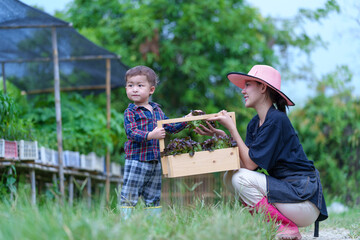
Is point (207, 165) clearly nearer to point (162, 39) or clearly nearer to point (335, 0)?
point (335, 0)

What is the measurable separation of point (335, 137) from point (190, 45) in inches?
162

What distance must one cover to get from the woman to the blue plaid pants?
586mm

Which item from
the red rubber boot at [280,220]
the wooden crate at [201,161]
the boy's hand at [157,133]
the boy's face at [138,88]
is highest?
the boy's face at [138,88]

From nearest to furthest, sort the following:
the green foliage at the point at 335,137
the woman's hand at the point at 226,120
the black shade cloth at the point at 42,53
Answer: the woman's hand at the point at 226,120
the black shade cloth at the point at 42,53
the green foliage at the point at 335,137

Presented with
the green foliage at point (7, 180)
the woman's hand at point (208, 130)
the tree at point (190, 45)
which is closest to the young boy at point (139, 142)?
the woman's hand at point (208, 130)

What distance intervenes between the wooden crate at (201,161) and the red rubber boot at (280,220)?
14.0 inches

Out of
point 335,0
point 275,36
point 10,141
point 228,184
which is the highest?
point 275,36

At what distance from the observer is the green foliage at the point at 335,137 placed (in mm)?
7867

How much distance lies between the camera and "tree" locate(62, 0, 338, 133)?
1006cm

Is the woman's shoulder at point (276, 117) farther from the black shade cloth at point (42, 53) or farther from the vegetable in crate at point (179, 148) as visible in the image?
the black shade cloth at point (42, 53)

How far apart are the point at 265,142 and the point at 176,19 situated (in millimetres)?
8064

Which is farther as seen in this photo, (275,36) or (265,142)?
(275,36)

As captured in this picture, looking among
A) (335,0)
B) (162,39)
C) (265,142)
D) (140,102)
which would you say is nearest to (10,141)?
(140,102)

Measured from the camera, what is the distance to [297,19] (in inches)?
488
